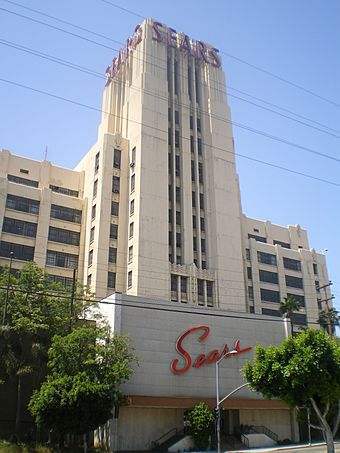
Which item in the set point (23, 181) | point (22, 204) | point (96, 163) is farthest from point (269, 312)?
point (23, 181)

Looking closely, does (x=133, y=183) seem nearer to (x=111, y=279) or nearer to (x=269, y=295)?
(x=111, y=279)

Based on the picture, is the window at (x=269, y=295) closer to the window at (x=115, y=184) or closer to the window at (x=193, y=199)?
the window at (x=193, y=199)

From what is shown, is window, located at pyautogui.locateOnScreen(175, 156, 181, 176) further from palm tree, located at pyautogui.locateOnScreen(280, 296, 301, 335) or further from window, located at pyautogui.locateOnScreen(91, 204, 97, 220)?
palm tree, located at pyautogui.locateOnScreen(280, 296, 301, 335)

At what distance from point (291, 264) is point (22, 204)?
47.0 metres

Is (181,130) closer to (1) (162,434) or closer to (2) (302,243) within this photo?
(2) (302,243)

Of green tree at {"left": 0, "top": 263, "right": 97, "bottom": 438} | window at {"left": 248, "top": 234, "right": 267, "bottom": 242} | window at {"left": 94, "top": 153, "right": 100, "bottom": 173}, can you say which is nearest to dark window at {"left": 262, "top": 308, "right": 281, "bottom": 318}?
window at {"left": 248, "top": 234, "right": 267, "bottom": 242}

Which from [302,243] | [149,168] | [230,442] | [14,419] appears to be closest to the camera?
[14,419]

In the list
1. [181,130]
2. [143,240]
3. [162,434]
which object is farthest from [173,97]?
[162,434]

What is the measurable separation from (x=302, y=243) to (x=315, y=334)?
63.4 metres

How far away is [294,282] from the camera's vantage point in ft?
282

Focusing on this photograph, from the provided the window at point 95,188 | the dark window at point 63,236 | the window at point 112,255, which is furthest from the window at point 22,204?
the window at point 112,255

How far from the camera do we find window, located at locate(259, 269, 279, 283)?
81.7 metres

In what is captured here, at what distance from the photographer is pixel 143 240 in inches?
2589

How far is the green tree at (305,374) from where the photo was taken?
103ft
